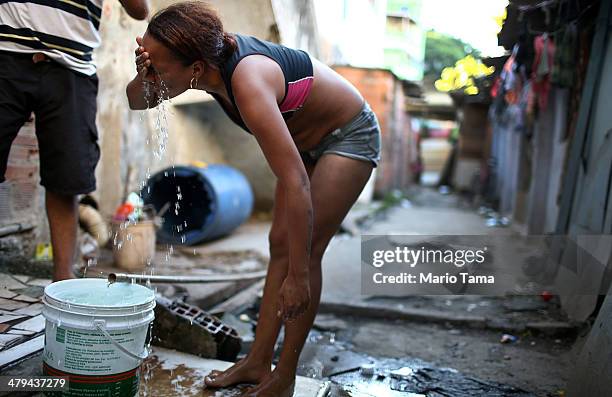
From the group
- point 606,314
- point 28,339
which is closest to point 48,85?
point 28,339

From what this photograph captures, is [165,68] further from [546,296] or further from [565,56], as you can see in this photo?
[565,56]

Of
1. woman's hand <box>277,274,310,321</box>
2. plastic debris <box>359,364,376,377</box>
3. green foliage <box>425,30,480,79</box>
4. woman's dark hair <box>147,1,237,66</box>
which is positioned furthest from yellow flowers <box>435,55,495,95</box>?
green foliage <box>425,30,480,79</box>

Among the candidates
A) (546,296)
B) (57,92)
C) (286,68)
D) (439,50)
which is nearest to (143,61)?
(286,68)

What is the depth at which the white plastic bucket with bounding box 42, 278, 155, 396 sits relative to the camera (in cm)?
173

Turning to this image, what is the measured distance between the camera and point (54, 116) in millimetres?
2498

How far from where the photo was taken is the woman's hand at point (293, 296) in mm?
1850

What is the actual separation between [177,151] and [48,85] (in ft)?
14.2

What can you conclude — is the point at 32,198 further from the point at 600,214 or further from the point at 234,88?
the point at 600,214

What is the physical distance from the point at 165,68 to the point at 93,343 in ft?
3.05

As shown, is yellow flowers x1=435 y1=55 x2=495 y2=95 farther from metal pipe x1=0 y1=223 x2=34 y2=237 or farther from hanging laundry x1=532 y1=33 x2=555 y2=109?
metal pipe x1=0 y1=223 x2=34 y2=237

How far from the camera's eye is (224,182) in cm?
602

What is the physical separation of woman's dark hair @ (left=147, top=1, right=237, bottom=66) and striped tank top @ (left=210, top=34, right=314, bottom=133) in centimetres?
4

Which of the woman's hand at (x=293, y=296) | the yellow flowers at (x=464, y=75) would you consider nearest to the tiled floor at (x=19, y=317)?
the woman's hand at (x=293, y=296)

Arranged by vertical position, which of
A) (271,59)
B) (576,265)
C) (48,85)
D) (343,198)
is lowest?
(576,265)
